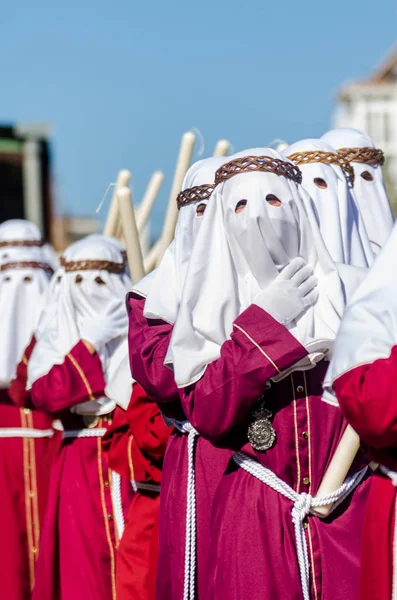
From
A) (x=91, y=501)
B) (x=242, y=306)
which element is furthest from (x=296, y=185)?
(x=91, y=501)

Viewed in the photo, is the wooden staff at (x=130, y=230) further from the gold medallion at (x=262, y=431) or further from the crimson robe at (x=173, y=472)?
the gold medallion at (x=262, y=431)

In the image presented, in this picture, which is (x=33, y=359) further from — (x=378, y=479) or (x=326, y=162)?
(x=378, y=479)

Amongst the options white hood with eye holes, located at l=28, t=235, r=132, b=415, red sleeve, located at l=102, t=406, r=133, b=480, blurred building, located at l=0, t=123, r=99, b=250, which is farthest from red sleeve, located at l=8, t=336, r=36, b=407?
blurred building, located at l=0, t=123, r=99, b=250

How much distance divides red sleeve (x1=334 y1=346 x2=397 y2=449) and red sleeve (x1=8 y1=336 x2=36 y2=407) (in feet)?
13.3

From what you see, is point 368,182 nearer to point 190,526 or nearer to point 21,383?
point 190,526

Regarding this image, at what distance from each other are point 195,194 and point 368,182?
953mm

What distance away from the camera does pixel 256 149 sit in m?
4.39

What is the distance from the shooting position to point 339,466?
12.9 ft

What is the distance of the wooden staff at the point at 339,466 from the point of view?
12.7 ft

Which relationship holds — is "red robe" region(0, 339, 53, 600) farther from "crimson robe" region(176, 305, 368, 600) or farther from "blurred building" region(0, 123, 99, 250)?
"blurred building" region(0, 123, 99, 250)

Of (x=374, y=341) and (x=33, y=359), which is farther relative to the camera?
(x=33, y=359)

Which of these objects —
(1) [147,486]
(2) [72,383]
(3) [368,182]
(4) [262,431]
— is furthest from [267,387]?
(2) [72,383]

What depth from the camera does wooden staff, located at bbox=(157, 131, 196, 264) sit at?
6130 millimetres

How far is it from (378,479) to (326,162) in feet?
5.99
